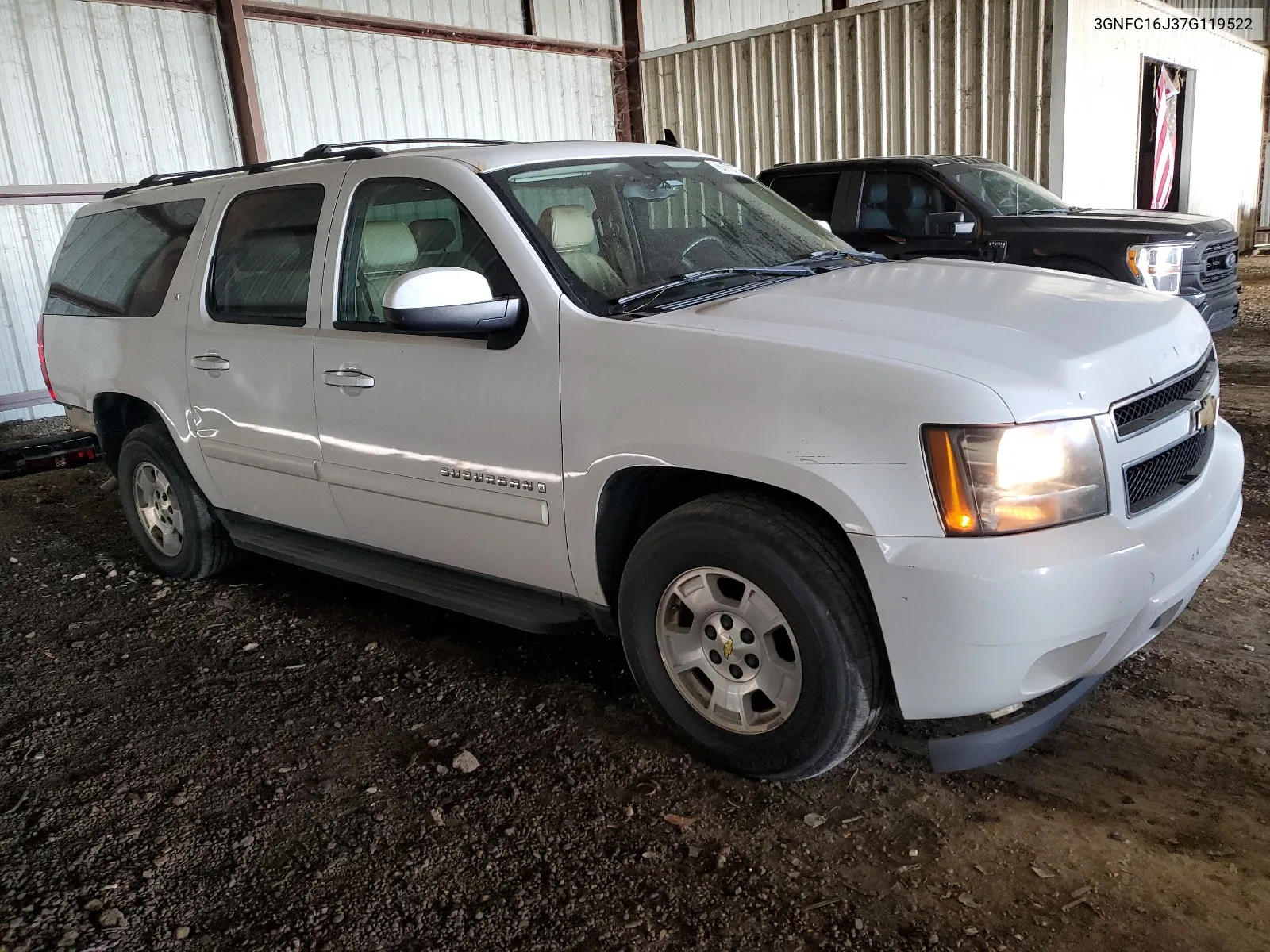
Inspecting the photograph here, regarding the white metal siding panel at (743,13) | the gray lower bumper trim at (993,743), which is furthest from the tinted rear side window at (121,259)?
the white metal siding panel at (743,13)

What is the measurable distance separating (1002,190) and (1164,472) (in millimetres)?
6645

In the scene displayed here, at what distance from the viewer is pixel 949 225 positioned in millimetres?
7766

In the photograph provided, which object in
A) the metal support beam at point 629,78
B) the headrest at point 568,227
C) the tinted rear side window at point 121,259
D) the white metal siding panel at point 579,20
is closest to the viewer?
the headrest at point 568,227

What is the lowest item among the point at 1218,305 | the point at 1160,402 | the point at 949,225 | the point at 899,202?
the point at 1218,305

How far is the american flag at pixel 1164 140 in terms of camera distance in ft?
48.5

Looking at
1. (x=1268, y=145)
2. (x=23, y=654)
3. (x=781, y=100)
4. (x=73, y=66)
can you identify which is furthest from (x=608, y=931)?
(x=1268, y=145)

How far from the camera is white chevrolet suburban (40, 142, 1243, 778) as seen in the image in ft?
7.68

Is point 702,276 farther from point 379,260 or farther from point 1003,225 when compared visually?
point 1003,225

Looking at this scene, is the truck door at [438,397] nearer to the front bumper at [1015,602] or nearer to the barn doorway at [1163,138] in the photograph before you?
the front bumper at [1015,602]

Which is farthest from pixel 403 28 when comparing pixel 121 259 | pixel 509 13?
pixel 121 259

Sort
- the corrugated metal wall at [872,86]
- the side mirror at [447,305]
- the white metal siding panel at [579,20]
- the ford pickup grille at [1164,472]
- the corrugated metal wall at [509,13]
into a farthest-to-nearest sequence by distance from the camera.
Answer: the white metal siding panel at [579,20] → the corrugated metal wall at [509,13] → the corrugated metal wall at [872,86] → the side mirror at [447,305] → the ford pickup grille at [1164,472]

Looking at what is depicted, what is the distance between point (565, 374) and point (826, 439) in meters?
0.86

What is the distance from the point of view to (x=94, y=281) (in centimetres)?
486

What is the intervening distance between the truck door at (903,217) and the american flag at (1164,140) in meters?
8.41
